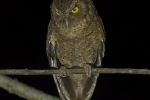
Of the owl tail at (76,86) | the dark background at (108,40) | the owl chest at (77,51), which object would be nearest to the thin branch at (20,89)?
the owl chest at (77,51)

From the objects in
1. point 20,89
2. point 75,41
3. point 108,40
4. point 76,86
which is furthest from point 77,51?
point 108,40

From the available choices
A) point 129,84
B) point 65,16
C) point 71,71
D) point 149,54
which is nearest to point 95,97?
point 129,84

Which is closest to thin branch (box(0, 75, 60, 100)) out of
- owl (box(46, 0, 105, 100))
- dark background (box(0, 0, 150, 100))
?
owl (box(46, 0, 105, 100))

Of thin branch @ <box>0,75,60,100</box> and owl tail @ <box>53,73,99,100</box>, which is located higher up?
thin branch @ <box>0,75,60,100</box>

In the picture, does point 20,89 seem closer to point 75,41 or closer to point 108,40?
point 75,41

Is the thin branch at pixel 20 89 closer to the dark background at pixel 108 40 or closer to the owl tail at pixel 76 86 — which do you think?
the owl tail at pixel 76 86

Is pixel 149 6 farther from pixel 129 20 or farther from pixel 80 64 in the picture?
pixel 80 64

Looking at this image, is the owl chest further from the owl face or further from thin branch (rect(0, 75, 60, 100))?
thin branch (rect(0, 75, 60, 100))
